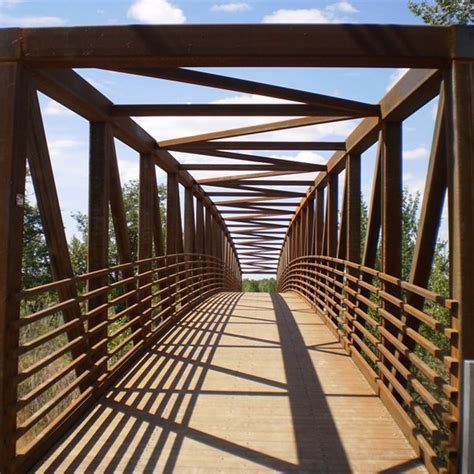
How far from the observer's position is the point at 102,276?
6.03m

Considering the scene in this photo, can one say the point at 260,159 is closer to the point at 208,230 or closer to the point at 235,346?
the point at 235,346

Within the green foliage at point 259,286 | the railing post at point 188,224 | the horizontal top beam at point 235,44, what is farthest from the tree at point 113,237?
the green foliage at point 259,286

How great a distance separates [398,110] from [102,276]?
3.65 meters

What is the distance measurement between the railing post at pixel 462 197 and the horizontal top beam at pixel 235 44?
0.33m

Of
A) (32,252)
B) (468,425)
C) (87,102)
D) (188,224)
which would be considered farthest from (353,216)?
(32,252)

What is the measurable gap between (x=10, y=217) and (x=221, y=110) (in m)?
3.17

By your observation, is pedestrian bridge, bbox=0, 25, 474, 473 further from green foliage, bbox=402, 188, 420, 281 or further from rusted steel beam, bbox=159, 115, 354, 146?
green foliage, bbox=402, 188, 420, 281

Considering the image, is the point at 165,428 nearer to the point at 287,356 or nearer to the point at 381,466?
the point at 381,466

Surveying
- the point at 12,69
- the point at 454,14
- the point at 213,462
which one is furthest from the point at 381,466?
the point at 454,14

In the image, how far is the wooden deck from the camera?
156 inches

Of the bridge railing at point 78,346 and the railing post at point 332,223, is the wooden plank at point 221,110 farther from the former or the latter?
the railing post at point 332,223

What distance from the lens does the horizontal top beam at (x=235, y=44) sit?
4234 millimetres

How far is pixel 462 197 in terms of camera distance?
12.9 ft

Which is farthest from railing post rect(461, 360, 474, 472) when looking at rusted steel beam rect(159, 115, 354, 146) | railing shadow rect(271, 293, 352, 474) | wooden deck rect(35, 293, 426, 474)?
rusted steel beam rect(159, 115, 354, 146)
